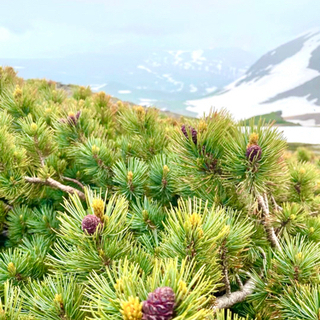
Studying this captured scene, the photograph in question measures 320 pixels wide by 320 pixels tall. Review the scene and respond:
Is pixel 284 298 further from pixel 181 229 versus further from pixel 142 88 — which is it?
pixel 142 88

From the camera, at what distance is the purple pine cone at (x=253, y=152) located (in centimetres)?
89

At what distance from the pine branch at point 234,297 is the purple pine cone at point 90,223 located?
46 cm

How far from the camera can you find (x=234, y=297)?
87 cm

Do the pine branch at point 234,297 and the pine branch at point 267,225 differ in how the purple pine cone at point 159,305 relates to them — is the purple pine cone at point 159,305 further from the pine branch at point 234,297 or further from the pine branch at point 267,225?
the pine branch at point 267,225

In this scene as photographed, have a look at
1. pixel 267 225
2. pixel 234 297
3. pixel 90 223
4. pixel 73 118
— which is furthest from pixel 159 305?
pixel 73 118

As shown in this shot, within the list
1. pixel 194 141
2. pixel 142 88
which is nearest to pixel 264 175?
pixel 194 141

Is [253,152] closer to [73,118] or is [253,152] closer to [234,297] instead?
[234,297]

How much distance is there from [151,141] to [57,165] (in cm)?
60

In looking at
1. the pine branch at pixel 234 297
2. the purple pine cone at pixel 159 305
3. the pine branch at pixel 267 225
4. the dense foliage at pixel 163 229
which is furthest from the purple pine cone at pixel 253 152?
the purple pine cone at pixel 159 305

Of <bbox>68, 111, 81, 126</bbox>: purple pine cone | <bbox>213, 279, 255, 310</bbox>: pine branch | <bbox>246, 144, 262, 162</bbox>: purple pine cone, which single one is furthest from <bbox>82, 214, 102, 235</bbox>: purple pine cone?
<bbox>68, 111, 81, 126</bbox>: purple pine cone

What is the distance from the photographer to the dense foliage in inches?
23.7

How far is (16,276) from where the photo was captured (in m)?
1.01

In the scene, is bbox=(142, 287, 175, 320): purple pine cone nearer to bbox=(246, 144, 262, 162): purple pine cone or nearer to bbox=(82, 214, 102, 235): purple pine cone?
bbox=(82, 214, 102, 235): purple pine cone

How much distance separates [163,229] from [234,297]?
0.45 meters
